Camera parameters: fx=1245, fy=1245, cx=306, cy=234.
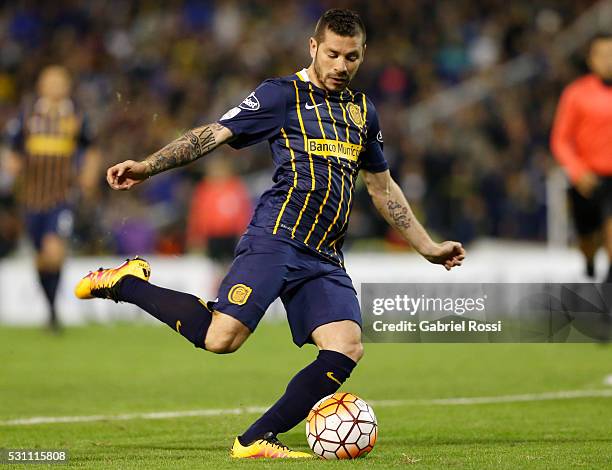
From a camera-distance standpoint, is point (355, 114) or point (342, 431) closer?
point (342, 431)

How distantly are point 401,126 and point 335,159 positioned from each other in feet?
45.7

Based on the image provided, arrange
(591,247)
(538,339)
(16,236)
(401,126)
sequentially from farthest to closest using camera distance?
(401,126)
(16,236)
(591,247)
(538,339)

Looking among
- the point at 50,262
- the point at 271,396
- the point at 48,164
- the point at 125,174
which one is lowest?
the point at 271,396

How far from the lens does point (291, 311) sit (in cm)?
627

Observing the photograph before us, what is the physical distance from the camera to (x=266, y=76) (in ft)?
69.5

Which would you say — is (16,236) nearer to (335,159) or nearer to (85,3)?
(85,3)

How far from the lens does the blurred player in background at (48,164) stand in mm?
13016

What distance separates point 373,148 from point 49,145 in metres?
7.29

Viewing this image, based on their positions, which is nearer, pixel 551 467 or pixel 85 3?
pixel 551 467

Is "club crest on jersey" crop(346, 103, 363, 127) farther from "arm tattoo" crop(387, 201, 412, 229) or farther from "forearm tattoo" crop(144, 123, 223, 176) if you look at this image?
"forearm tattoo" crop(144, 123, 223, 176)

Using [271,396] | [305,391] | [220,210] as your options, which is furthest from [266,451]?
[220,210]

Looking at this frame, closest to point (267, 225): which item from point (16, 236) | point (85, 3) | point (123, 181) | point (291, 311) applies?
point (291, 311)

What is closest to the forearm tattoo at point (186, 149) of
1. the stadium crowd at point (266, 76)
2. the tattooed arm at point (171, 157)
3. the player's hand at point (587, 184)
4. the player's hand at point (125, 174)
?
the tattooed arm at point (171, 157)

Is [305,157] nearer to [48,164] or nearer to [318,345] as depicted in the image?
[318,345]
